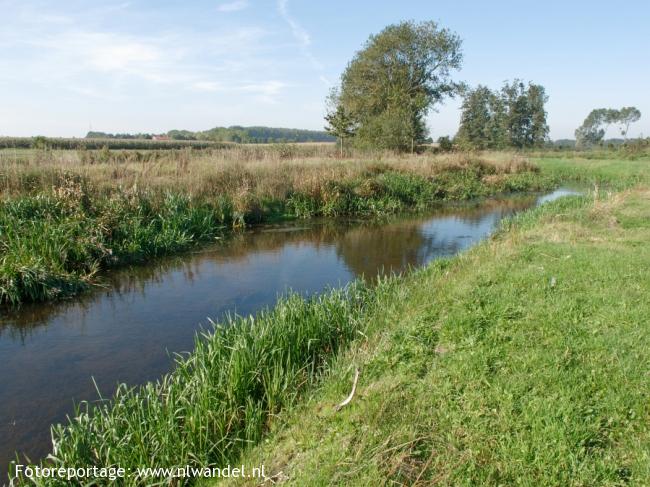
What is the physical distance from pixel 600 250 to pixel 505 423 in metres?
5.98

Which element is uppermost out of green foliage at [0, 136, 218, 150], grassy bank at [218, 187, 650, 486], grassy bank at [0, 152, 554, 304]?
green foliage at [0, 136, 218, 150]

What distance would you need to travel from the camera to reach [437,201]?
21.7 meters

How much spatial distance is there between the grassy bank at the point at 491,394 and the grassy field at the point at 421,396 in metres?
0.01

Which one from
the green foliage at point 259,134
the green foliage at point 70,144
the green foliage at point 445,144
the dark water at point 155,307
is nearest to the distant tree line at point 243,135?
the green foliage at point 259,134

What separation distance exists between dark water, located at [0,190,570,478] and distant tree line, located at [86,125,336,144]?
51423 millimetres

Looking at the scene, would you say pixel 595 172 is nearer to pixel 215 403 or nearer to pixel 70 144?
pixel 70 144

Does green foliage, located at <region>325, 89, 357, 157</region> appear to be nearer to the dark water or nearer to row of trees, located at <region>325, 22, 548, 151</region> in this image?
row of trees, located at <region>325, 22, 548, 151</region>

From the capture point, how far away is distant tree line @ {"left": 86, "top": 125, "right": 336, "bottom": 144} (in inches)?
2608

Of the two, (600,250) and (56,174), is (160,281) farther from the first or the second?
(600,250)

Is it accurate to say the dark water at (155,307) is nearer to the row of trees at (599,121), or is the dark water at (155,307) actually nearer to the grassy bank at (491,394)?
the grassy bank at (491,394)

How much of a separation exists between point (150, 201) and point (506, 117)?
202ft

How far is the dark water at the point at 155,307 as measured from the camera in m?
5.12

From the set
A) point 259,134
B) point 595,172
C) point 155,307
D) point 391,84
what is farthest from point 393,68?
point 259,134

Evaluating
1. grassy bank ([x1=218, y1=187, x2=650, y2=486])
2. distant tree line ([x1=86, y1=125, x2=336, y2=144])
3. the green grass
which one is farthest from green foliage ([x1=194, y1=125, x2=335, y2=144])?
grassy bank ([x1=218, y1=187, x2=650, y2=486])
